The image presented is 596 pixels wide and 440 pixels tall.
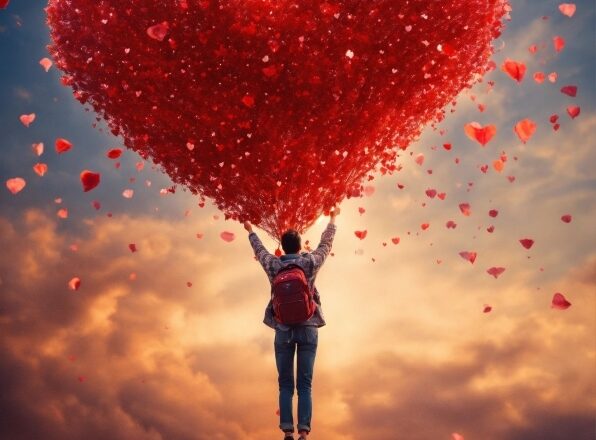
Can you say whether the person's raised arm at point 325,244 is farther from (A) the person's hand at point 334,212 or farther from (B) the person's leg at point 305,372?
(B) the person's leg at point 305,372

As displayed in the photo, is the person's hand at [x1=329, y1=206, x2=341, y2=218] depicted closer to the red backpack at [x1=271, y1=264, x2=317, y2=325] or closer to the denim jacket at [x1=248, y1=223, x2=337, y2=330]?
the denim jacket at [x1=248, y1=223, x2=337, y2=330]

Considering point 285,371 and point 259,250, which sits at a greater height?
point 259,250

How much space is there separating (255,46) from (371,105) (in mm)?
2484

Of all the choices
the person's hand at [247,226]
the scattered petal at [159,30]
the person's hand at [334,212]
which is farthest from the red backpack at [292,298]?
the scattered petal at [159,30]

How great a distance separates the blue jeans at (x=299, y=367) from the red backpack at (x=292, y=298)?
20 cm

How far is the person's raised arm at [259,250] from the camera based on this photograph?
758 cm

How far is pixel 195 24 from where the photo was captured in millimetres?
10164

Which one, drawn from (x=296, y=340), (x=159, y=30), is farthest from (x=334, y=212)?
(x=159, y=30)

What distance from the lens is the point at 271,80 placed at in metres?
10.3

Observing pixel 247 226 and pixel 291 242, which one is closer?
pixel 291 242

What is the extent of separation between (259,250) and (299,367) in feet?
5.63

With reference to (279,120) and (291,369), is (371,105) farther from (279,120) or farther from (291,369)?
(291,369)

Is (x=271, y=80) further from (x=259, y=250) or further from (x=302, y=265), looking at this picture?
(x=302, y=265)

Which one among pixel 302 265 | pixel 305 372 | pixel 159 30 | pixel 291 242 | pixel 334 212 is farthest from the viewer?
pixel 159 30
